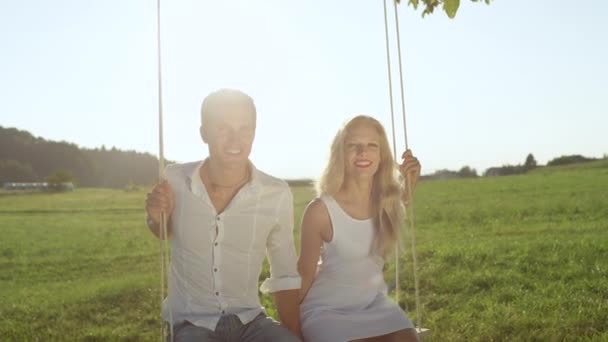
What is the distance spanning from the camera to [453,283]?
872cm

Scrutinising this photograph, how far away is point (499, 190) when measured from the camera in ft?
102

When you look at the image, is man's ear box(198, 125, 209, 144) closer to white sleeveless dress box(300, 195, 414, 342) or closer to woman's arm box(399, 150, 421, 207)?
white sleeveless dress box(300, 195, 414, 342)

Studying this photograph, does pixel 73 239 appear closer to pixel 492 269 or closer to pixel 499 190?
pixel 492 269

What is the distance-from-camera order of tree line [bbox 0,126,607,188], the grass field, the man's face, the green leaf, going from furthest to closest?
tree line [bbox 0,126,607,188], the grass field, the green leaf, the man's face

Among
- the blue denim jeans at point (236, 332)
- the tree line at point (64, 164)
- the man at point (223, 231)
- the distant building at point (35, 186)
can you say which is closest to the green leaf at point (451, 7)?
the man at point (223, 231)

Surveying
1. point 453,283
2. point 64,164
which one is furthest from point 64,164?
point 453,283

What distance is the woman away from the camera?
3.90m

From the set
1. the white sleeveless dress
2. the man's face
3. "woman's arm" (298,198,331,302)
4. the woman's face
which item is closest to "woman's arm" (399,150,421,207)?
the woman's face

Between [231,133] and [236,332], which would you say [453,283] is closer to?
[236,332]

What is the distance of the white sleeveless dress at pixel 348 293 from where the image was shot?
3.82m

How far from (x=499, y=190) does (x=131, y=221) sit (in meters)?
16.9

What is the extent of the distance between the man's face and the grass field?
3.58 meters

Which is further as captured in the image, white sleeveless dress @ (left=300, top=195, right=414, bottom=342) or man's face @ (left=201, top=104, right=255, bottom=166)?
white sleeveless dress @ (left=300, top=195, right=414, bottom=342)

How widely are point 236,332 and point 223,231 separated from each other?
1.85 ft
